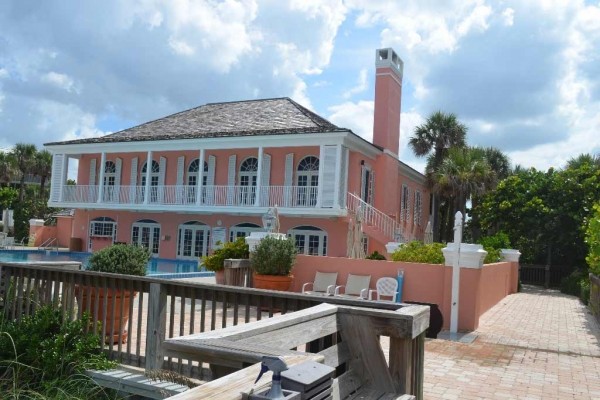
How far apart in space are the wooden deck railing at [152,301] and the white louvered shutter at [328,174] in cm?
1513

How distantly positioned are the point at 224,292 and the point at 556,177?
24.5 meters

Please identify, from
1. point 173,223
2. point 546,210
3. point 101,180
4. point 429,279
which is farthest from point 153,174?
point 429,279

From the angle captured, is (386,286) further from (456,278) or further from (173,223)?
(173,223)

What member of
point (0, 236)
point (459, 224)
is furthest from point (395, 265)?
point (0, 236)

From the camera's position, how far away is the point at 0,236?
98.3 feet

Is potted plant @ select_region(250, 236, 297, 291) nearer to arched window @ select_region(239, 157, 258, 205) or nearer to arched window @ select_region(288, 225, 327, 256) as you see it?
arched window @ select_region(288, 225, 327, 256)

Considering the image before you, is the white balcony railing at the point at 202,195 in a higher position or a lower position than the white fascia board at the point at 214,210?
higher

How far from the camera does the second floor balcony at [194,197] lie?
22.5 m

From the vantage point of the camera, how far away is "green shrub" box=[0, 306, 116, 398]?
550cm

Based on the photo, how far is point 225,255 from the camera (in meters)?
12.4

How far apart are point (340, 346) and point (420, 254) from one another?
10.1m

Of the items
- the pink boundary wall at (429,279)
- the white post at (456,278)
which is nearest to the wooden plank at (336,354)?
the white post at (456,278)

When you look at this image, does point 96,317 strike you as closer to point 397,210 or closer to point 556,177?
point 397,210

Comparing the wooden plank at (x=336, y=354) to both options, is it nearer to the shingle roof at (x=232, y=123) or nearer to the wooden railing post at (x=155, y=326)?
the wooden railing post at (x=155, y=326)
